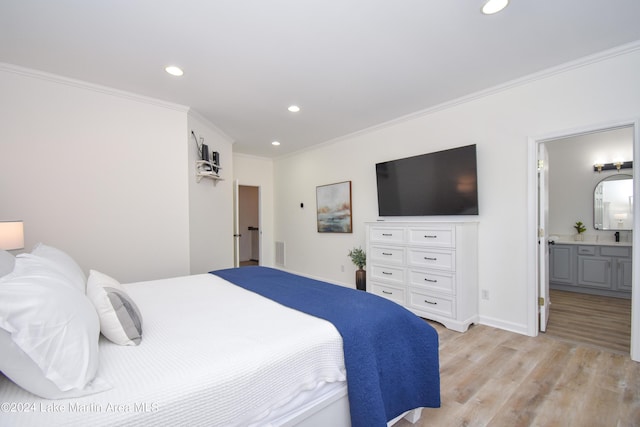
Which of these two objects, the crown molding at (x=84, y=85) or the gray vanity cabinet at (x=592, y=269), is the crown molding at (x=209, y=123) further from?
the gray vanity cabinet at (x=592, y=269)

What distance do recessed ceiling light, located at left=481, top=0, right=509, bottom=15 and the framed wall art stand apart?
3.06 metres

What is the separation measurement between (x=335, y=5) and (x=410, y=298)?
3015mm

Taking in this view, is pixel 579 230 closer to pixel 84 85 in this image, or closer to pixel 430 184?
pixel 430 184

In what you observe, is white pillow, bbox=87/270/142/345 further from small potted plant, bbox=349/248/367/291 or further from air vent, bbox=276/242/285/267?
air vent, bbox=276/242/285/267

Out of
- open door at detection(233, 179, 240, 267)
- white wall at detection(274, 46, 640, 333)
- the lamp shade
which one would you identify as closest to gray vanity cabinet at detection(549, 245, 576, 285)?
white wall at detection(274, 46, 640, 333)

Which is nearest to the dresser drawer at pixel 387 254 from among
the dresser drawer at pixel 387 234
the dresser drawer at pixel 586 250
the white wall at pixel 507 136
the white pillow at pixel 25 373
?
the dresser drawer at pixel 387 234

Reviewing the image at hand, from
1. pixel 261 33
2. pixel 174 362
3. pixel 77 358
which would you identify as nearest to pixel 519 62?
pixel 261 33

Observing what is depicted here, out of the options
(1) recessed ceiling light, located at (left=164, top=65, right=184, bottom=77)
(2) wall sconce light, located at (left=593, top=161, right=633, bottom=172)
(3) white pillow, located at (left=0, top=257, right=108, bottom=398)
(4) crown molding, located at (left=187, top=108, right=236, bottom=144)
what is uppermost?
(1) recessed ceiling light, located at (left=164, top=65, right=184, bottom=77)

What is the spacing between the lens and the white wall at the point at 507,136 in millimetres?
A: 2486

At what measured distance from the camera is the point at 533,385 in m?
2.04

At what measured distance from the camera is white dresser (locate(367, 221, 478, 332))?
9.89 feet

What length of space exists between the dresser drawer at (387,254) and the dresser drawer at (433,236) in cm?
23

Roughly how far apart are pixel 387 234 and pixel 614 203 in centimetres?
371

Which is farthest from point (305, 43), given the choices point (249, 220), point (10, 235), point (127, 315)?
point (249, 220)
